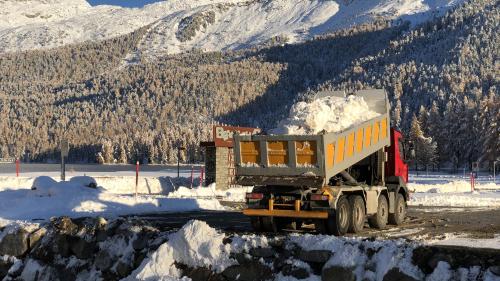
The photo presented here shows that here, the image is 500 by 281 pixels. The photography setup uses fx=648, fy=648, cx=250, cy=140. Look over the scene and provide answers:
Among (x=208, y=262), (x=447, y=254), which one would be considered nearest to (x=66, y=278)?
(x=208, y=262)

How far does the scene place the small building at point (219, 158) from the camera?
106 ft

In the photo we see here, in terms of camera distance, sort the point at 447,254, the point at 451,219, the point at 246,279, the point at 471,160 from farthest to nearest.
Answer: the point at 471,160
the point at 451,219
the point at 246,279
the point at 447,254

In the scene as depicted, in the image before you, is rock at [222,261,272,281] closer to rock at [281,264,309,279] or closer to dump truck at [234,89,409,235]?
rock at [281,264,309,279]

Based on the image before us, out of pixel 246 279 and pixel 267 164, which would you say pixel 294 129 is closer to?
pixel 267 164

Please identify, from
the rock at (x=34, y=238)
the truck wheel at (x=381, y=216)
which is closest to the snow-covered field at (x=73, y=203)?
the rock at (x=34, y=238)

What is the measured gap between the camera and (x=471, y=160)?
91.7 metres

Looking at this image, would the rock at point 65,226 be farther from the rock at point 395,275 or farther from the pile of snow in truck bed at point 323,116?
the rock at point 395,275

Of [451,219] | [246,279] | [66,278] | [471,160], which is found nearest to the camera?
[246,279]

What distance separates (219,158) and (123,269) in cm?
2058

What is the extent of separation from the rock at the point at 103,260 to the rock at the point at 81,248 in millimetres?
363

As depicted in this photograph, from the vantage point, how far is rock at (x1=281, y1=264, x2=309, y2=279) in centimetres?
1063

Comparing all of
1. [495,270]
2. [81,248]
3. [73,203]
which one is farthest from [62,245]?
[495,270]

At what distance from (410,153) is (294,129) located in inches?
243

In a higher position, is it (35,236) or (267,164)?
(267,164)
